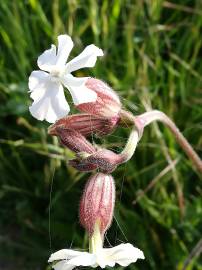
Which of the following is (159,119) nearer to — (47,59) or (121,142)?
(47,59)

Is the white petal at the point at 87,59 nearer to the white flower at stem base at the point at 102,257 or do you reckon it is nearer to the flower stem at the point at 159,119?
the flower stem at the point at 159,119

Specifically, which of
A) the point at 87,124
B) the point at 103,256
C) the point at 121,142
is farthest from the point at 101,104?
the point at 121,142

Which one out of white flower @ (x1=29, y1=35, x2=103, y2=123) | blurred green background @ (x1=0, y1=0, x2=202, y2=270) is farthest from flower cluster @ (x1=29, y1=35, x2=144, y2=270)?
blurred green background @ (x1=0, y1=0, x2=202, y2=270)

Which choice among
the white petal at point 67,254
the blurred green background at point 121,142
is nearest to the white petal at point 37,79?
the white petal at point 67,254

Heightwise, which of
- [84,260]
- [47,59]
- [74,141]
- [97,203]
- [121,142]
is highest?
[121,142]

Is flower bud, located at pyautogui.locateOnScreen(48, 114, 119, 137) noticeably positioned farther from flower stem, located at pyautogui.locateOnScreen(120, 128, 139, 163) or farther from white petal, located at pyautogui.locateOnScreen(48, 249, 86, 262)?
white petal, located at pyautogui.locateOnScreen(48, 249, 86, 262)

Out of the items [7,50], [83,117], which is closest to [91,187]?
[83,117]

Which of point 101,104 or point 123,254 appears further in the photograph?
point 101,104
